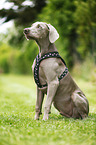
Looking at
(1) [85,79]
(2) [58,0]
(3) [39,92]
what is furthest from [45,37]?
(2) [58,0]

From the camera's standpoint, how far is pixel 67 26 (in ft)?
53.1

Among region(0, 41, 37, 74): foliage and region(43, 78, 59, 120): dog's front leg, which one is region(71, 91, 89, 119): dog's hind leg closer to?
region(43, 78, 59, 120): dog's front leg

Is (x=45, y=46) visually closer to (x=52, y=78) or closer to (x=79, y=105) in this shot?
(x=52, y=78)

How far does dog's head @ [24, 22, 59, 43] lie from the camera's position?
3.57 metres

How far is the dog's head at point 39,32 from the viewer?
357 cm

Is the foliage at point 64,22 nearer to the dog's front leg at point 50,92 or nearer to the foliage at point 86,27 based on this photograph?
the foliage at point 86,27

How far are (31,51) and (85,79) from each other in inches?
342

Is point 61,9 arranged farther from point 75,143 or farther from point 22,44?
point 75,143

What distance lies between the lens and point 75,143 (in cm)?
256

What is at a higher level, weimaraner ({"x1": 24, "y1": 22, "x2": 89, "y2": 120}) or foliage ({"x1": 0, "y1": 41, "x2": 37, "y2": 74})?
weimaraner ({"x1": 24, "y1": 22, "x2": 89, "y2": 120})

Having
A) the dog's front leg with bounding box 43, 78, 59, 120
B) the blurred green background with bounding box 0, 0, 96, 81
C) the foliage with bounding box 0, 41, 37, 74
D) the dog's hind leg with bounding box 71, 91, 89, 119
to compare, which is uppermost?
the dog's front leg with bounding box 43, 78, 59, 120

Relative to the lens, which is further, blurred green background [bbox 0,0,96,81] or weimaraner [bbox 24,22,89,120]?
blurred green background [bbox 0,0,96,81]

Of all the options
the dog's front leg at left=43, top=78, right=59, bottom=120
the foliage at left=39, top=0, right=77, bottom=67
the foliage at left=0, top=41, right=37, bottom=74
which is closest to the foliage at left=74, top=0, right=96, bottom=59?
the foliage at left=39, top=0, right=77, bottom=67

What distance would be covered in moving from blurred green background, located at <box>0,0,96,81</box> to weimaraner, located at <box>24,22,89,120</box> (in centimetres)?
600
